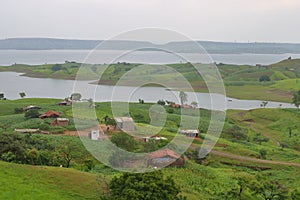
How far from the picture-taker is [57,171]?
20938 millimetres

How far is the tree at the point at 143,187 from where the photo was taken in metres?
16.9

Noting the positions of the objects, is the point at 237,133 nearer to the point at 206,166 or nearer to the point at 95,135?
the point at 206,166

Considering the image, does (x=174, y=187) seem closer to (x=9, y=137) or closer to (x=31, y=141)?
(x=9, y=137)

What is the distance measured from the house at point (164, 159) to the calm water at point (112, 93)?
137 feet

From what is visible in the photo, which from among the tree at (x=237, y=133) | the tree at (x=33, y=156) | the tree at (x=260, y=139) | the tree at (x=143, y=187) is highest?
the tree at (x=33, y=156)

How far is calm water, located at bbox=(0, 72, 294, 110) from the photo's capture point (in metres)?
77.4

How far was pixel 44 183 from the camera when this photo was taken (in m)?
19.4

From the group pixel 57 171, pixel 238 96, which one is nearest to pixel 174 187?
pixel 57 171

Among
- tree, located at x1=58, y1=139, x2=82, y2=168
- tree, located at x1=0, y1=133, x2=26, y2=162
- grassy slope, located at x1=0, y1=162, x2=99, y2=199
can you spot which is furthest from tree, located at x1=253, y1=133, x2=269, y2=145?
tree, located at x1=0, y1=133, x2=26, y2=162

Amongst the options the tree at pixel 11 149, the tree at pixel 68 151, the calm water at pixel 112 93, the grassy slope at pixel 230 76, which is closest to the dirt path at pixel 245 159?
the tree at pixel 68 151

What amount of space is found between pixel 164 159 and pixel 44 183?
359 inches

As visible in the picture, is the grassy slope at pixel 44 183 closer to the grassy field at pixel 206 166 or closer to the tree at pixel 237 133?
the grassy field at pixel 206 166

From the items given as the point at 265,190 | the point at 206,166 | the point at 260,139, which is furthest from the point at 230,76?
the point at 265,190

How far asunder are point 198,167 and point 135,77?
82.7 m
